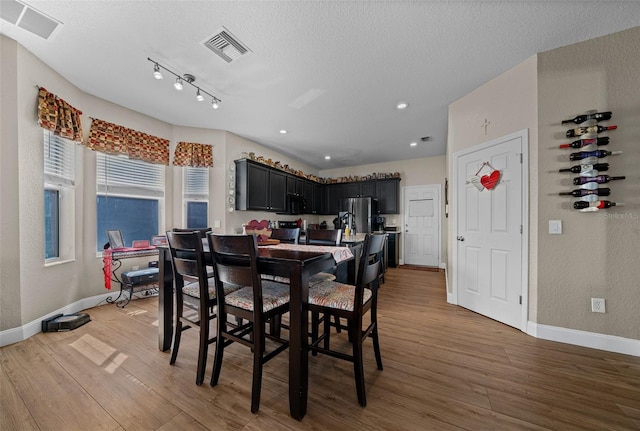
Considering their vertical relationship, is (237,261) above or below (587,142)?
below

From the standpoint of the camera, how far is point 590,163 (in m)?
2.10

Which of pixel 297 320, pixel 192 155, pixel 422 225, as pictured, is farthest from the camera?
pixel 422 225

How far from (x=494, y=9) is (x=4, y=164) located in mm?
4296

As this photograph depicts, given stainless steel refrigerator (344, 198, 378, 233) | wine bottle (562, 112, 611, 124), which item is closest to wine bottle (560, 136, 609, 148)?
wine bottle (562, 112, 611, 124)

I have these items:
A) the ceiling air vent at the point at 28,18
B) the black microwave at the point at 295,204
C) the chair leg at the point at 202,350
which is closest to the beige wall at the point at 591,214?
the chair leg at the point at 202,350

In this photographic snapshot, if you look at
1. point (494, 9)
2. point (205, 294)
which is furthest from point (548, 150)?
point (205, 294)

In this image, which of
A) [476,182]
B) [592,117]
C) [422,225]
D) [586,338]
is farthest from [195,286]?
[422,225]

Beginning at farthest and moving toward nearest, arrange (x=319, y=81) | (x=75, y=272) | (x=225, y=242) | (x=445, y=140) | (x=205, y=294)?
(x=445, y=140)
(x=75, y=272)
(x=319, y=81)
(x=205, y=294)
(x=225, y=242)

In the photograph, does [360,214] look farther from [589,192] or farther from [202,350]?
[202,350]

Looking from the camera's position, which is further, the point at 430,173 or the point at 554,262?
the point at 430,173

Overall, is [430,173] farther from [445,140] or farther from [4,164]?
[4,164]

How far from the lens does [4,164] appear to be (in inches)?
83.1

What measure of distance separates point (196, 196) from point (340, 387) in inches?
141

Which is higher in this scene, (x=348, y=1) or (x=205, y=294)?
(x=348, y=1)
